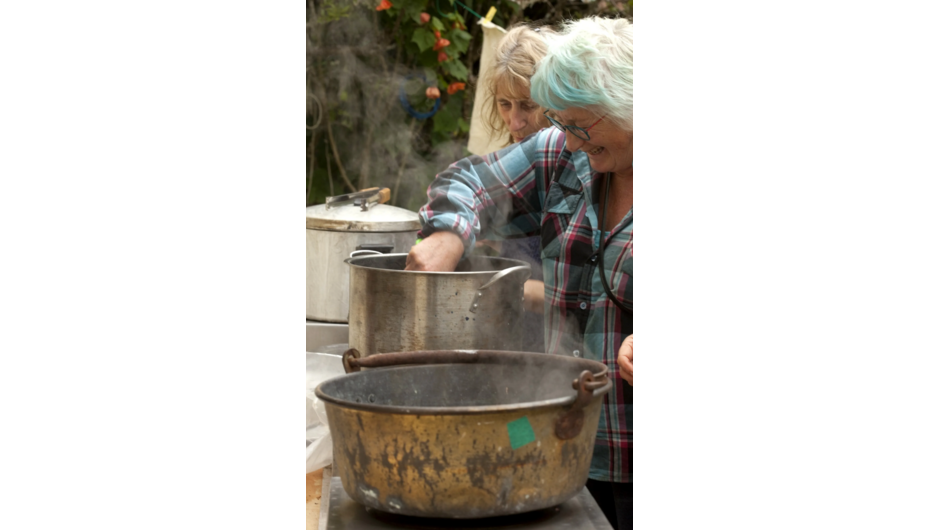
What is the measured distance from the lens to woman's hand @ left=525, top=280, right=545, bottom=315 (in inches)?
84.5

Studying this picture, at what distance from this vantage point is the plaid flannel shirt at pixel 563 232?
1631 millimetres

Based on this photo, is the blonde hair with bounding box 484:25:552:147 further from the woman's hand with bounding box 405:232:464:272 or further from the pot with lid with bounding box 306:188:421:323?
the woman's hand with bounding box 405:232:464:272

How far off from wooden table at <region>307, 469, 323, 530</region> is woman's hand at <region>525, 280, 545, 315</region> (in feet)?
2.55

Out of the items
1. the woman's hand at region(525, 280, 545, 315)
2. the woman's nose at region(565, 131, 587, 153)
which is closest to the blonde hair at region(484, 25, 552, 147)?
the woman's hand at region(525, 280, 545, 315)

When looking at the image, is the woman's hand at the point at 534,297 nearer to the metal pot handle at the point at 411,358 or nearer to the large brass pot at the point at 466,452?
the metal pot handle at the point at 411,358

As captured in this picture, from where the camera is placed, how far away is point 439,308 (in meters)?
1.54

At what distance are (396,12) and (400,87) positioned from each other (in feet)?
1.24

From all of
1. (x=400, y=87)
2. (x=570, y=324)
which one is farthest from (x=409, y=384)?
(x=400, y=87)

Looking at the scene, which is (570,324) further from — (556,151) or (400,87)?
(400,87)

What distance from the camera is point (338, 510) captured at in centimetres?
120

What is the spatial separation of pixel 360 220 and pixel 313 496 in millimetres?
890

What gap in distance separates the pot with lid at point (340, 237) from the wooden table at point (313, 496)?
57cm

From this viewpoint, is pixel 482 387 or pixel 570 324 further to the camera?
pixel 570 324
